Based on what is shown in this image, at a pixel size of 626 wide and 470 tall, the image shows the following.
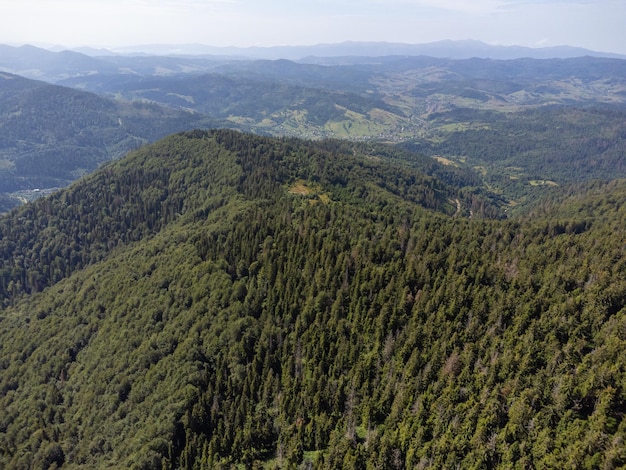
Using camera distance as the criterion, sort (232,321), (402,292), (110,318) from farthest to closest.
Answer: (110,318), (232,321), (402,292)

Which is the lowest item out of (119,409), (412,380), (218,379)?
(119,409)

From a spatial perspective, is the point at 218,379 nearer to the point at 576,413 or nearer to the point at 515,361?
the point at 515,361

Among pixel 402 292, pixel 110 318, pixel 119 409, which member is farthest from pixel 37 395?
pixel 402 292

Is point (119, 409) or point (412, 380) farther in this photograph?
point (119, 409)

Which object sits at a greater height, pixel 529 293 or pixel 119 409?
pixel 529 293

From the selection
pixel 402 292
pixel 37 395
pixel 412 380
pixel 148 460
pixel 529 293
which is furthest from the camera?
pixel 37 395

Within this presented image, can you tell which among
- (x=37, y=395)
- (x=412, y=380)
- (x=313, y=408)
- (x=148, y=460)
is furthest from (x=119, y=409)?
(x=412, y=380)
